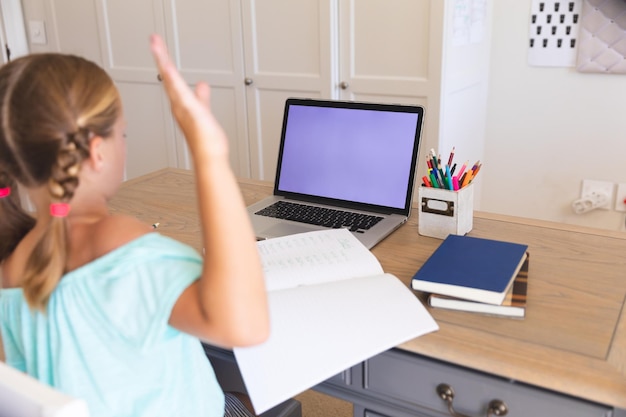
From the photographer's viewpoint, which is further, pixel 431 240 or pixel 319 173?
pixel 319 173

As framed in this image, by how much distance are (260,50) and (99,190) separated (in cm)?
193

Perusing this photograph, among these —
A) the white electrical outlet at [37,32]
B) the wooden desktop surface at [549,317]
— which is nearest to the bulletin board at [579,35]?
the wooden desktop surface at [549,317]

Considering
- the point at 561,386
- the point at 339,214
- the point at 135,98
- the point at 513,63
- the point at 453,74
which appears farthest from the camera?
the point at 135,98

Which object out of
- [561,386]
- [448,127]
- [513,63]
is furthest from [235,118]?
[561,386]

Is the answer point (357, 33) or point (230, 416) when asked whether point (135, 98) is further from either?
point (230, 416)

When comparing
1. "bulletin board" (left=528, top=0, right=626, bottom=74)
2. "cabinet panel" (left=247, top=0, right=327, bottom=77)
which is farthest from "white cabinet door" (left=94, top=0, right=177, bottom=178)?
"bulletin board" (left=528, top=0, right=626, bottom=74)

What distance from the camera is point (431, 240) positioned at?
1210 mm

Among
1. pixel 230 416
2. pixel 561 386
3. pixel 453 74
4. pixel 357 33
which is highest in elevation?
pixel 357 33

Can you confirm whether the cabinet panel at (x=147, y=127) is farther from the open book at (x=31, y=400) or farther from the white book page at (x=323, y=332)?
the open book at (x=31, y=400)

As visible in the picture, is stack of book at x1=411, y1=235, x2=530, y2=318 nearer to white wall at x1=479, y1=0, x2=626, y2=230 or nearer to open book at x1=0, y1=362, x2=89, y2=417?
open book at x1=0, y1=362, x2=89, y2=417

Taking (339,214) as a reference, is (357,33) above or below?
above

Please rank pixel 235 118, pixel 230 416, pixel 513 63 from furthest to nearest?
pixel 235 118 < pixel 513 63 < pixel 230 416

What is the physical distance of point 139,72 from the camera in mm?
2996

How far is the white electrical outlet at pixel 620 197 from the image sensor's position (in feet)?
8.25
